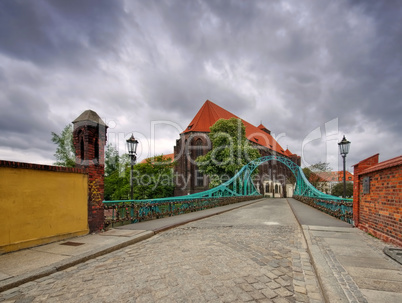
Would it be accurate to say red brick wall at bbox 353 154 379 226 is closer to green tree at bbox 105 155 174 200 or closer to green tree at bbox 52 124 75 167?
green tree at bbox 105 155 174 200

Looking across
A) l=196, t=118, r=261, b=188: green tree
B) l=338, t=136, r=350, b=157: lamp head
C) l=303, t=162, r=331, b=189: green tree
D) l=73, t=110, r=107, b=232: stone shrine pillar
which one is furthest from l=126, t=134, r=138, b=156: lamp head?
l=303, t=162, r=331, b=189: green tree

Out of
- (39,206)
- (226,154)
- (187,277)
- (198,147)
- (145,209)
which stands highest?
(198,147)

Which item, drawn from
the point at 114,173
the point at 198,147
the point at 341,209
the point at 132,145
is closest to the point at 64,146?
the point at 114,173

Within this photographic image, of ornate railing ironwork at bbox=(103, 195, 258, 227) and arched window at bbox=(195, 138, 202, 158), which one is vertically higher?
arched window at bbox=(195, 138, 202, 158)

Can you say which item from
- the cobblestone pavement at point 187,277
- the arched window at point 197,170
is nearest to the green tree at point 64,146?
the arched window at point 197,170

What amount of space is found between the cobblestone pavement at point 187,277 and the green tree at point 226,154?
2073cm

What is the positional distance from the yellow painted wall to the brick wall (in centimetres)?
755

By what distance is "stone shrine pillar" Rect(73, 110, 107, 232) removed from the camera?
6934 millimetres

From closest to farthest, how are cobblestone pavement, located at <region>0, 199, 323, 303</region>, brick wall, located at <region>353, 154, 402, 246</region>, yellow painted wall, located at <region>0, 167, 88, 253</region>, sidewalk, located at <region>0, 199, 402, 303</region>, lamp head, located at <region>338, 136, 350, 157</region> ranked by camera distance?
sidewalk, located at <region>0, 199, 402, 303</region>, cobblestone pavement, located at <region>0, 199, 323, 303</region>, yellow painted wall, located at <region>0, 167, 88, 253</region>, brick wall, located at <region>353, 154, 402, 246</region>, lamp head, located at <region>338, 136, 350, 157</region>

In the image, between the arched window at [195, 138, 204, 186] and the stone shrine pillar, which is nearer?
the stone shrine pillar

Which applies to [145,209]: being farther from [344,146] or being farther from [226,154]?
[226,154]

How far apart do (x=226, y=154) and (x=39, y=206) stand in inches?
865

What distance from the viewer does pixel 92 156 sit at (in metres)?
7.12

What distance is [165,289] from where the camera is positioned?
322 centimetres
